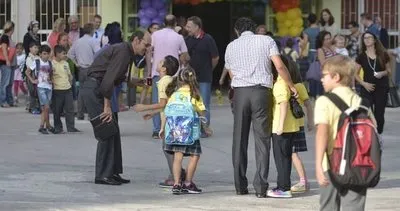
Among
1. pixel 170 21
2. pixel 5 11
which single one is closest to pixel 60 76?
pixel 170 21

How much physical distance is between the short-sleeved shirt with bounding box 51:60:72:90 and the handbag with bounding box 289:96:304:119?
6386 millimetres

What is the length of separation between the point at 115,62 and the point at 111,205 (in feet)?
5.57

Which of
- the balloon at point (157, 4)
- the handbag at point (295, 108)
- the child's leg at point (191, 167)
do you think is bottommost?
the child's leg at point (191, 167)

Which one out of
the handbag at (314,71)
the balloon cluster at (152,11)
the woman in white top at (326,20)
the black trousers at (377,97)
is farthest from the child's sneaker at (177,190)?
the woman in white top at (326,20)

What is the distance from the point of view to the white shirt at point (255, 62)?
410 inches

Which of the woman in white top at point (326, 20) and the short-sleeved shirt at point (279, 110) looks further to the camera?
the woman in white top at point (326, 20)

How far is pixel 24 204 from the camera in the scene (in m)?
9.95

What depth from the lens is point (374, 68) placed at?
14.0 m

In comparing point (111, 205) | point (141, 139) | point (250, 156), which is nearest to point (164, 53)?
point (141, 139)

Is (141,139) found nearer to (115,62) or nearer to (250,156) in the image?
(250,156)

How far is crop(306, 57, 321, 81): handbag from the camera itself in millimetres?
20422

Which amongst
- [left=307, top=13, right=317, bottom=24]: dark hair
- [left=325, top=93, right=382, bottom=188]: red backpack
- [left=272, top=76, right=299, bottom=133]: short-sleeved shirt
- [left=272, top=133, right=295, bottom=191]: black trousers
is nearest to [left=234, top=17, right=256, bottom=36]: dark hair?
[left=272, top=76, right=299, bottom=133]: short-sleeved shirt

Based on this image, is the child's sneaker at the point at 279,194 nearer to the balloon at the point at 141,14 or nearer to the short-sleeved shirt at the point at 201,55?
the short-sleeved shirt at the point at 201,55

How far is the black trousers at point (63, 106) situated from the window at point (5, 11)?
696 centimetres
